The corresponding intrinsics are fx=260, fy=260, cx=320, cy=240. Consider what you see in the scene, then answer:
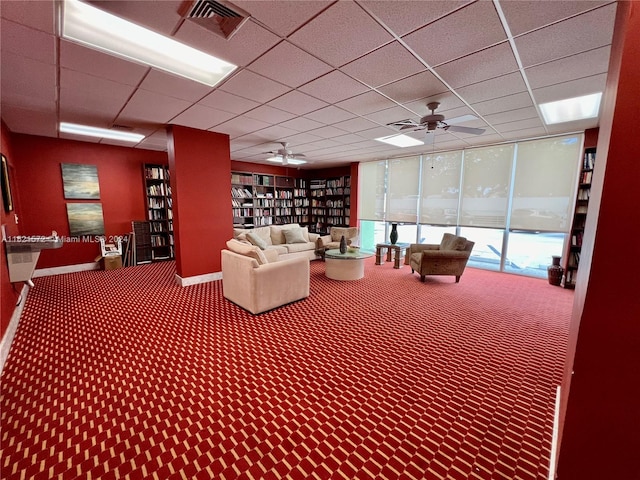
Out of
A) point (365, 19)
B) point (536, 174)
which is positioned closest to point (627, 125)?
point (365, 19)

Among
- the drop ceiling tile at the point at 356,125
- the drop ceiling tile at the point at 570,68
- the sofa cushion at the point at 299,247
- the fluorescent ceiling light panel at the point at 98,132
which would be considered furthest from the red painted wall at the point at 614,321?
the fluorescent ceiling light panel at the point at 98,132

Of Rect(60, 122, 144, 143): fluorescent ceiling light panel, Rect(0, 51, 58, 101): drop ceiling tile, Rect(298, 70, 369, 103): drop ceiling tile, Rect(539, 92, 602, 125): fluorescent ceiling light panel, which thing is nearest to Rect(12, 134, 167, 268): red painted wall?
Rect(60, 122, 144, 143): fluorescent ceiling light panel

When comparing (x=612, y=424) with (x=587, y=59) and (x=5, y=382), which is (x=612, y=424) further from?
(x=5, y=382)

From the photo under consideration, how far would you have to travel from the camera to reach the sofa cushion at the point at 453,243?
4.54 m

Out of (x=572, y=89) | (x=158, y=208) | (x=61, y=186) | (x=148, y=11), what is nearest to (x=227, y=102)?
(x=148, y=11)

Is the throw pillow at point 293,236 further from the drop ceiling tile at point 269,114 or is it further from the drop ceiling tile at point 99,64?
the drop ceiling tile at point 99,64

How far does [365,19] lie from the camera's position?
1.72 m

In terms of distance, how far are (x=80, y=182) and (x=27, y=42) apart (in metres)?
4.06

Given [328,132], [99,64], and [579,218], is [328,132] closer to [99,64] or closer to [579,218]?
[99,64]

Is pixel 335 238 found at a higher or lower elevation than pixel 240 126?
lower

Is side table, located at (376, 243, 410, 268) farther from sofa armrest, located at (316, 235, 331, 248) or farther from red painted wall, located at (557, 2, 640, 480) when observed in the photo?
red painted wall, located at (557, 2, 640, 480)

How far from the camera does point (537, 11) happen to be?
1.64 meters

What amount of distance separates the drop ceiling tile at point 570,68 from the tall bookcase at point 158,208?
6398mm

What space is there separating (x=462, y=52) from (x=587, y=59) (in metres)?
1.08
